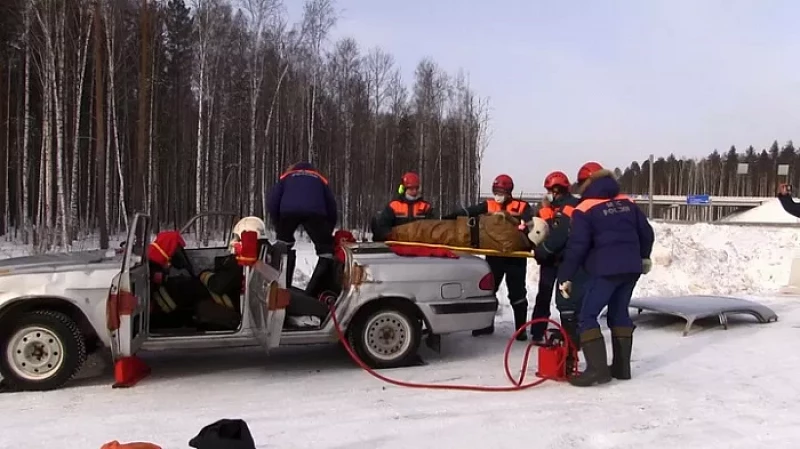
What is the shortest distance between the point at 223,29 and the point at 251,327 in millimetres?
24205

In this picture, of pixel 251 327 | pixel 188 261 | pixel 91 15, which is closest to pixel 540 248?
pixel 251 327

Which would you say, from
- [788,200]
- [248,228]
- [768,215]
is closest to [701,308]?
[788,200]

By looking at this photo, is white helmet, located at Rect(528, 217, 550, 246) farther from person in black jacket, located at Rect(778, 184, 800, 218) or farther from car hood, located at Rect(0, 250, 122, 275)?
person in black jacket, located at Rect(778, 184, 800, 218)

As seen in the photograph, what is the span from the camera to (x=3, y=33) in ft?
83.0

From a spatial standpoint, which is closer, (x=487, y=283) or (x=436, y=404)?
(x=436, y=404)

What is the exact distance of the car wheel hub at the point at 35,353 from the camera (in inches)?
199

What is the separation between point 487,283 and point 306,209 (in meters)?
1.98

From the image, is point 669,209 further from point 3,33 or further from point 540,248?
point 540,248

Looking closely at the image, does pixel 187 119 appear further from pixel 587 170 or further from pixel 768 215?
pixel 768 215

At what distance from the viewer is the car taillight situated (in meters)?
6.23

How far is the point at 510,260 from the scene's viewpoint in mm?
7395

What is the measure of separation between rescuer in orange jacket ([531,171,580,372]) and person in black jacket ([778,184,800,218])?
15.7ft

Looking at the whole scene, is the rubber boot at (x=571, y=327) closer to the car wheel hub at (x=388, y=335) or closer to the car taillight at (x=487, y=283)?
the car taillight at (x=487, y=283)

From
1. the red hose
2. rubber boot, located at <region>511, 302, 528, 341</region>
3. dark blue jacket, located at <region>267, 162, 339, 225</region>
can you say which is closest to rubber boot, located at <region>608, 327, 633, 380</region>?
the red hose
